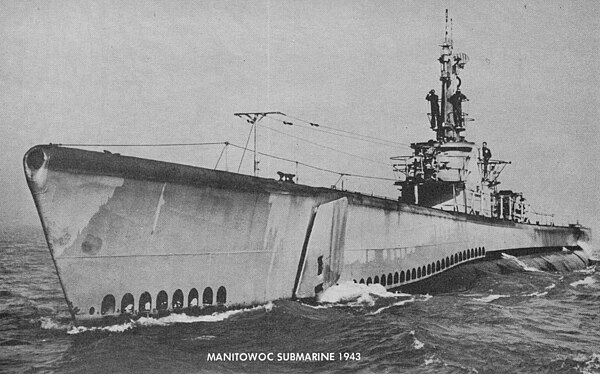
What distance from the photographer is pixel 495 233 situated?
1177 inches

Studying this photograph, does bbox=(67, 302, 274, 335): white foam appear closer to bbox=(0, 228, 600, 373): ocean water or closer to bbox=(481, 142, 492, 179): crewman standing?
bbox=(0, 228, 600, 373): ocean water

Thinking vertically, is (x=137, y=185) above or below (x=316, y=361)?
above

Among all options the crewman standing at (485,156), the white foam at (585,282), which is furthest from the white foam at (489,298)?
the crewman standing at (485,156)

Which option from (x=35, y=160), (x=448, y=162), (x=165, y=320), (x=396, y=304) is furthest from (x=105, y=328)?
(x=448, y=162)

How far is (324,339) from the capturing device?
35.6 feet

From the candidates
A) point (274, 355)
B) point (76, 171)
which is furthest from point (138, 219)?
point (274, 355)

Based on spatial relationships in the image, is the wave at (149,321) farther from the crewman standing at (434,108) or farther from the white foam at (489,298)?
the crewman standing at (434,108)

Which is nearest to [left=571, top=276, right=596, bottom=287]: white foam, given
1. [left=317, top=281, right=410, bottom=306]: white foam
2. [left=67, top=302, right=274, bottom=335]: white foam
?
[left=317, top=281, right=410, bottom=306]: white foam

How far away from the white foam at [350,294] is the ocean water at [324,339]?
0.04m

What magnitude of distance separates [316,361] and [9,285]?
16610 mm

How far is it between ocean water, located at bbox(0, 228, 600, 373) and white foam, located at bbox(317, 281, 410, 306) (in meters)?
0.04

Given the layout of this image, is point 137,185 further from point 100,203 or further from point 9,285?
point 9,285

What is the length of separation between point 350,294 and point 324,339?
5013 millimetres

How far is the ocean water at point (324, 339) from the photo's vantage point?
891 centimetres
